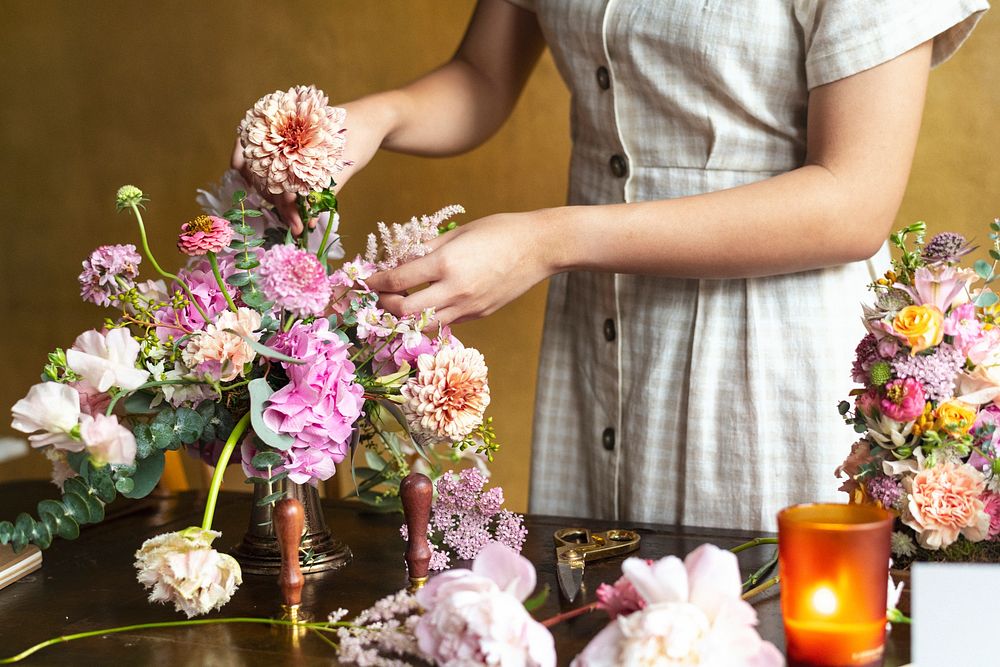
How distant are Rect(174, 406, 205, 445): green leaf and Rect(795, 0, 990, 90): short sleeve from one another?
0.76 m

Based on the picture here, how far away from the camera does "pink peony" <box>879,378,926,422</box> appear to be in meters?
0.88

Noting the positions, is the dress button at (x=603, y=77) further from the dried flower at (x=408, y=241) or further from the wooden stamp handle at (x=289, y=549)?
the wooden stamp handle at (x=289, y=549)

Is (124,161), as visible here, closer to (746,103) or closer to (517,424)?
(517,424)

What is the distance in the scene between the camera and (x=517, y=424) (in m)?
2.73

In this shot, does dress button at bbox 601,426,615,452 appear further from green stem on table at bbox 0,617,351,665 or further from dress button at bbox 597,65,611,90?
green stem on table at bbox 0,617,351,665

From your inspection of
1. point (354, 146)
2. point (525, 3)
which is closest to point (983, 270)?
point (354, 146)

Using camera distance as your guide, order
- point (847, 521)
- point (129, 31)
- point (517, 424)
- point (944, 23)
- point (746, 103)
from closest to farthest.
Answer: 1. point (847, 521)
2. point (944, 23)
3. point (746, 103)
4. point (517, 424)
5. point (129, 31)

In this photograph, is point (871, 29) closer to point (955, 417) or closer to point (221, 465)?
point (955, 417)

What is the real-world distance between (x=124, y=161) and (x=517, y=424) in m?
1.36

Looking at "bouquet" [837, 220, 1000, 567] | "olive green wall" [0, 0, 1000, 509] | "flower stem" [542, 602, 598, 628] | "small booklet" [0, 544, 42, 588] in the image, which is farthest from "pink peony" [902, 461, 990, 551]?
"olive green wall" [0, 0, 1000, 509]

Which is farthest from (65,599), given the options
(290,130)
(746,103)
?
(746,103)

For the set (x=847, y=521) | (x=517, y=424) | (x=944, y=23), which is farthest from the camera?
(x=517, y=424)

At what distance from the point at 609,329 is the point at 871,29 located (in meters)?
0.49

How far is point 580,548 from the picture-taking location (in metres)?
1.03
